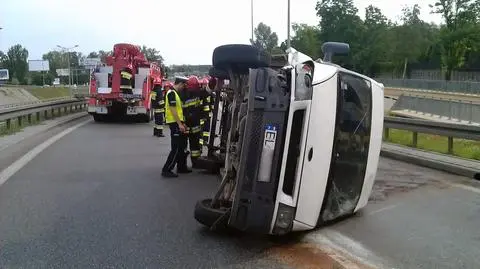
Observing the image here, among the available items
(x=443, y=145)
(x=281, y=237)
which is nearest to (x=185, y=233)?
(x=281, y=237)

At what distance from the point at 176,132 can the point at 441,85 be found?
155ft

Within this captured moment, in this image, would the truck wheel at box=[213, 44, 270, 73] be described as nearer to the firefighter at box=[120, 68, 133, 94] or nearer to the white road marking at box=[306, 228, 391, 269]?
the white road marking at box=[306, 228, 391, 269]

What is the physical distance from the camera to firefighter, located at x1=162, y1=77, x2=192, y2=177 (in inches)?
364

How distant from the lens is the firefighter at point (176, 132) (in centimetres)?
923

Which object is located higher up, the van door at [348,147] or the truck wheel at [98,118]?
the van door at [348,147]

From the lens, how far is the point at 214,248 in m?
5.18

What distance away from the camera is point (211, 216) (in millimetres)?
5535

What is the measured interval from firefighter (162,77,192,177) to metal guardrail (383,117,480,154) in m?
5.16

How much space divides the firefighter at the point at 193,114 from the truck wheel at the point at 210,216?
4177 millimetres

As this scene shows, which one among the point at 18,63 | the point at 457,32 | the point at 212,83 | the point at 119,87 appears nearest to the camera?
the point at 212,83

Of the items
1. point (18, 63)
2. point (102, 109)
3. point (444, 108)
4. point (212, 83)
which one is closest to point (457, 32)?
point (444, 108)

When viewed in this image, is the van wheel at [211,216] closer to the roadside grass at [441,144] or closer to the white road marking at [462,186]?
the white road marking at [462,186]

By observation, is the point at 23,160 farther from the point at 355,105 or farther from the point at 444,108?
the point at 444,108

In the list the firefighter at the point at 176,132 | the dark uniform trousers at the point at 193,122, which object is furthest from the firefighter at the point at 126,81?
the firefighter at the point at 176,132
